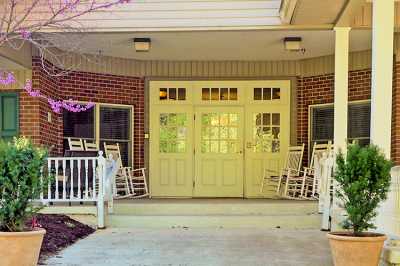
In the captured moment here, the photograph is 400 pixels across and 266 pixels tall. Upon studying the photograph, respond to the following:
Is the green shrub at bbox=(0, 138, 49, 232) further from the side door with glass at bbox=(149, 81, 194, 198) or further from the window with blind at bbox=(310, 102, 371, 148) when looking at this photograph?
the window with blind at bbox=(310, 102, 371, 148)

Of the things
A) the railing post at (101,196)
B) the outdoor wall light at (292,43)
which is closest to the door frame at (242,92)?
the outdoor wall light at (292,43)

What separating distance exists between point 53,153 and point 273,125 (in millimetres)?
3934

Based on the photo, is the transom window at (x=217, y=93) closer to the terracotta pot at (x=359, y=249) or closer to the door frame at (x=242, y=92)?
the door frame at (x=242, y=92)

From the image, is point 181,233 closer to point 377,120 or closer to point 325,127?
point 377,120

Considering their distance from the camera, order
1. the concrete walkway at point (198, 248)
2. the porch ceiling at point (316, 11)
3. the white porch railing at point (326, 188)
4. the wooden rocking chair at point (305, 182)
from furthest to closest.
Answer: the wooden rocking chair at point (305, 182) < the white porch railing at point (326, 188) < the porch ceiling at point (316, 11) < the concrete walkway at point (198, 248)

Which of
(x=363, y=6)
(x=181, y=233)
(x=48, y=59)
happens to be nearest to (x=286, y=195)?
(x=181, y=233)

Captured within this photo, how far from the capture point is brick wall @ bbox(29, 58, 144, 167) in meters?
9.71

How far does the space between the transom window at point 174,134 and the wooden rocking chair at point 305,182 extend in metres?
2.10

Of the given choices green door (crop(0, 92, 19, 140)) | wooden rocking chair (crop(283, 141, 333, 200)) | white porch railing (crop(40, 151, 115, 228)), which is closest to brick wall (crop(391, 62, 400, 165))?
wooden rocking chair (crop(283, 141, 333, 200))

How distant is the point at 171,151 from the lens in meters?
11.2

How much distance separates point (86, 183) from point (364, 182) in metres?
4.47

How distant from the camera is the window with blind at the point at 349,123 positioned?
33.4 ft

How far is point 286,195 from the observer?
10297 millimetres

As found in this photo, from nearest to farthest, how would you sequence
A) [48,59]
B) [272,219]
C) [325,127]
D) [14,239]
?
[14,239], [272,219], [48,59], [325,127]
